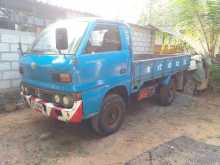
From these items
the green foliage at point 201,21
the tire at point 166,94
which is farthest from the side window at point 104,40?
the green foliage at point 201,21

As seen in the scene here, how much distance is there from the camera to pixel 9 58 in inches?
196

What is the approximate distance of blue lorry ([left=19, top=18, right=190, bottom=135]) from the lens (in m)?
3.10

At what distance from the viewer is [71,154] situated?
10.7 ft

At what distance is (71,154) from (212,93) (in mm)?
5927

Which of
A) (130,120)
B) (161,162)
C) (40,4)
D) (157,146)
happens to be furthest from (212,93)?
(40,4)

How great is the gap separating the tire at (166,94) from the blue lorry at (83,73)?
140 centimetres

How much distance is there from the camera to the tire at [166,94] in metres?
5.66

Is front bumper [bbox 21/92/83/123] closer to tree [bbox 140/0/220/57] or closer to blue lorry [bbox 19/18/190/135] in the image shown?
blue lorry [bbox 19/18/190/135]

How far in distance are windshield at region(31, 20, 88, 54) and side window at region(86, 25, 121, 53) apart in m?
0.20

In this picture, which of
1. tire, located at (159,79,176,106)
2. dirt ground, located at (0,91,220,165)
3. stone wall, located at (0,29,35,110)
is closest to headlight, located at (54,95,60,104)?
dirt ground, located at (0,91,220,165)

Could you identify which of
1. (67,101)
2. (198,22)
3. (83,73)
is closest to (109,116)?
(67,101)

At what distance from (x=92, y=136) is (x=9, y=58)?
277 cm

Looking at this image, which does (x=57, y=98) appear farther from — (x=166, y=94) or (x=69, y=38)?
(x=166, y=94)

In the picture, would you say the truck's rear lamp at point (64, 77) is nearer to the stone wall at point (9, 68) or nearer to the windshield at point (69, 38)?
the windshield at point (69, 38)
